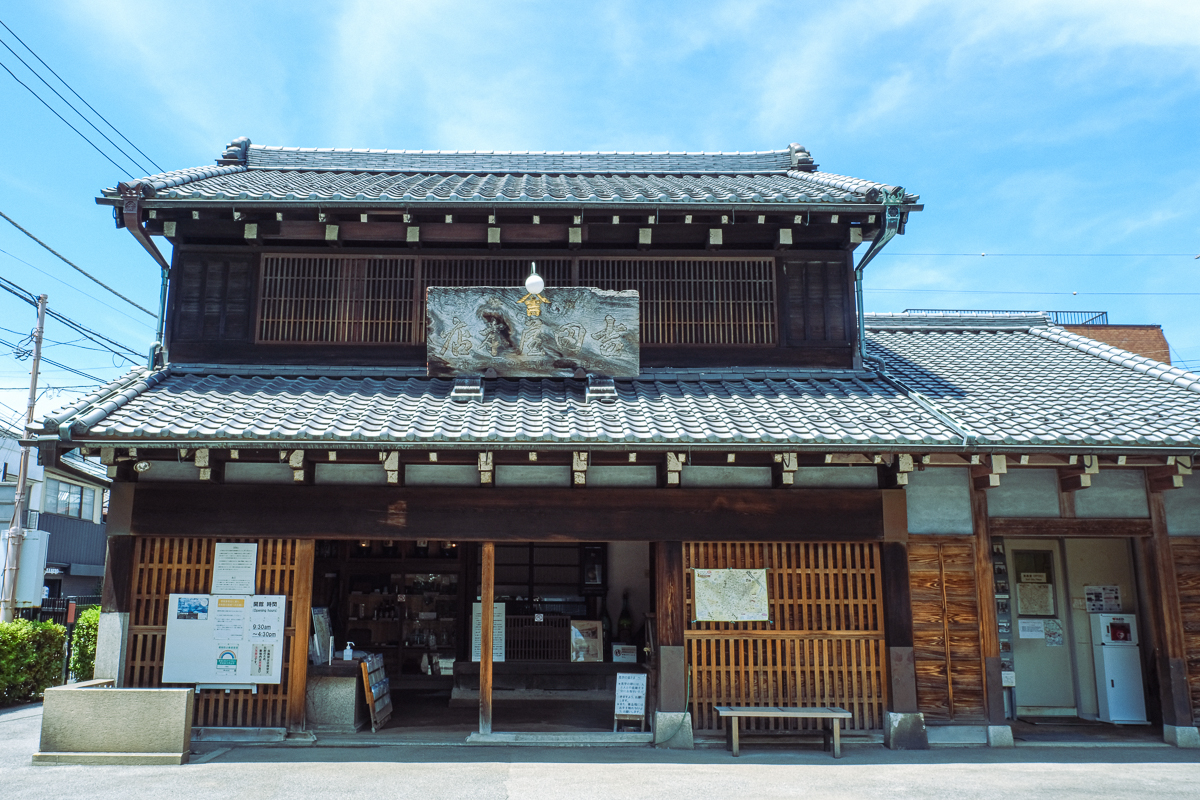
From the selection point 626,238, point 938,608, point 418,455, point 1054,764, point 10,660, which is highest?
point 626,238

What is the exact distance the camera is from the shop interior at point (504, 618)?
13273mm

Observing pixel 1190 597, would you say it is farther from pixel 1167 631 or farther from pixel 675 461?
pixel 675 461

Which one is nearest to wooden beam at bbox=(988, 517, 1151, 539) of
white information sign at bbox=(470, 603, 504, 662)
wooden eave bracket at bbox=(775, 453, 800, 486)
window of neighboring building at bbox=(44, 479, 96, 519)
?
wooden eave bracket at bbox=(775, 453, 800, 486)

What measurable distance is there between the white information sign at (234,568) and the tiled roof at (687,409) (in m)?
1.77

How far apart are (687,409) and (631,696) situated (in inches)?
146

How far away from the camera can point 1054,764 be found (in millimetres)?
8570

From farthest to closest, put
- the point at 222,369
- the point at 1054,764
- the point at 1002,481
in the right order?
the point at 222,369 → the point at 1002,481 → the point at 1054,764

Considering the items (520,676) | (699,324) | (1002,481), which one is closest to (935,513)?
(1002,481)

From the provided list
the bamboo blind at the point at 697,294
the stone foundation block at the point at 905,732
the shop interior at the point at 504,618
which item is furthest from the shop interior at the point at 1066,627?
the shop interior at the point at 504,618

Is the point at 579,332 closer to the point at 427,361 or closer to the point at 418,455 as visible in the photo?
the point at 427,361

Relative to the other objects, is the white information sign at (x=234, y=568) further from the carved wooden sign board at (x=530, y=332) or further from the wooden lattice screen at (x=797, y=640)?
the wooden lattice screen at (x=797, y=640)

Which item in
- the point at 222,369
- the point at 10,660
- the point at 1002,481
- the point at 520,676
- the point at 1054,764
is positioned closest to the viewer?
the point at 1054,764

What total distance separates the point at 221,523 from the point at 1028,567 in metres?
11.7

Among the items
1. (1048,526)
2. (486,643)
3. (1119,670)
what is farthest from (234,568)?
(1119,670)
